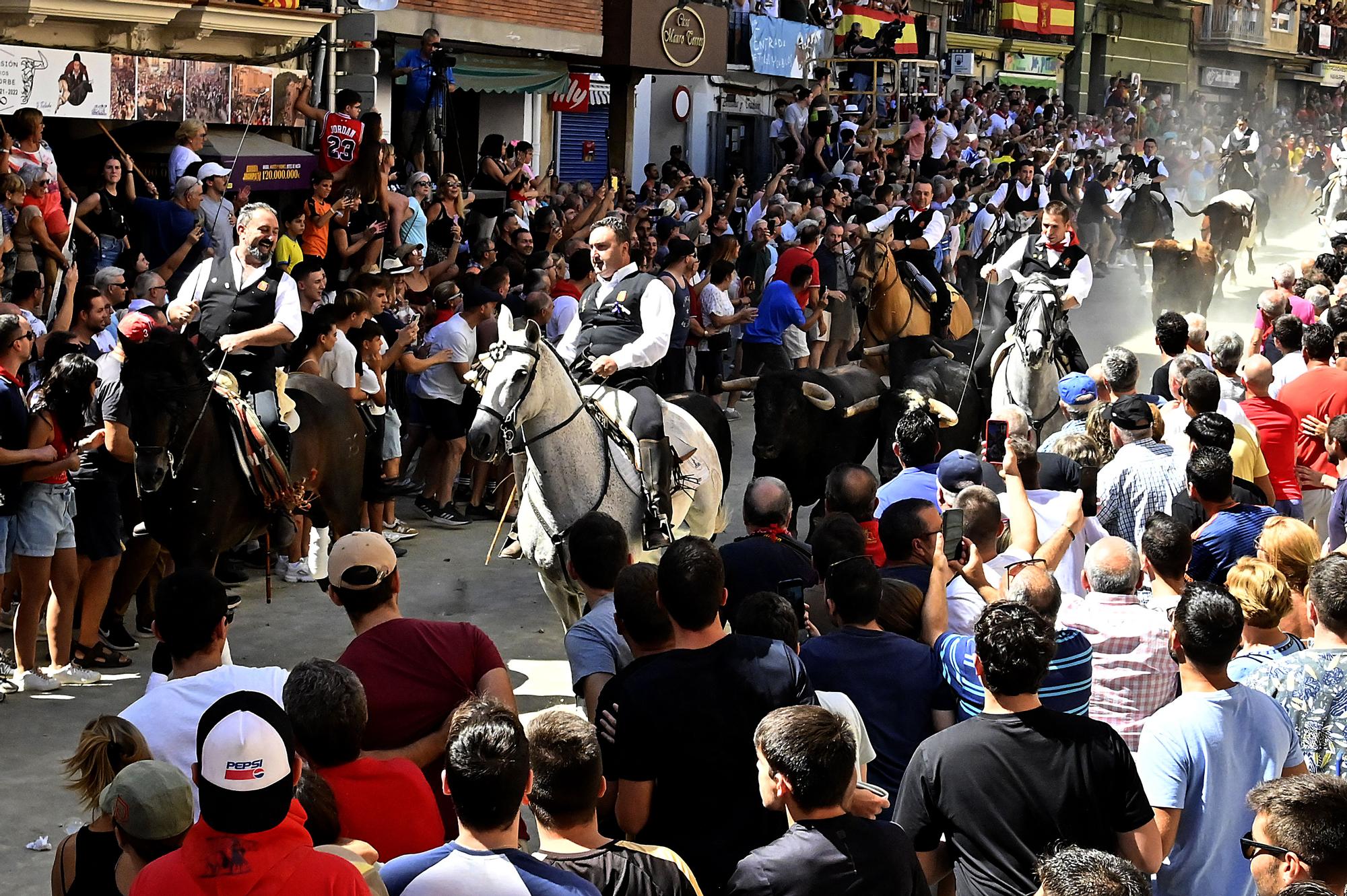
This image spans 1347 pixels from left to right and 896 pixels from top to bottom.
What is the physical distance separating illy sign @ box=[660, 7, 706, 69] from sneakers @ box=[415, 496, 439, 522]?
11.8 meters

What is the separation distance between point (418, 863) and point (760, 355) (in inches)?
437

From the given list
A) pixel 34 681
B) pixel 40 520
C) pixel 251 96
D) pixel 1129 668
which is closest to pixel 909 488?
pixel 1129 668

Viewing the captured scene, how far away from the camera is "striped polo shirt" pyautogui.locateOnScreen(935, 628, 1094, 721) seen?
14.6ft

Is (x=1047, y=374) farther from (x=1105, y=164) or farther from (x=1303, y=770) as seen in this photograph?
(x=1105, y=164)

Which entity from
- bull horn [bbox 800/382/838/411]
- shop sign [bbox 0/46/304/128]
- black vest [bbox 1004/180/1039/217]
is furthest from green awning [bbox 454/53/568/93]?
bull horn [bbox 800/382/838/411]

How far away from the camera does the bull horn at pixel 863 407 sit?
10570mm

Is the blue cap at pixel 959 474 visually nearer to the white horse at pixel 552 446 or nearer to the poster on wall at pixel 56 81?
the white horse at pixel 552 446

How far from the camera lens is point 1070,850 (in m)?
3.31

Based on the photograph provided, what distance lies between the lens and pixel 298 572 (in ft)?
34.0

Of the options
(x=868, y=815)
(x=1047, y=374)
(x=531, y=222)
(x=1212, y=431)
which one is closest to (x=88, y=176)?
(x=531, y=222)

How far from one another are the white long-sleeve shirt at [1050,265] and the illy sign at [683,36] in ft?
35.4

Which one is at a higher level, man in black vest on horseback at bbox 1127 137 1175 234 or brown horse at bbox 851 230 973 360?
man in black vest on horseback at bbox 1127 137 1175 234

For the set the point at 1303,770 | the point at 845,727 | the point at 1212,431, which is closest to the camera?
the point at 845,727

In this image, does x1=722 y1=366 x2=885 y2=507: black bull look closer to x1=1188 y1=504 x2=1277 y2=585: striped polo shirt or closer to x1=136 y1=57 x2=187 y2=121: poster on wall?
x1=1188 y1=504 x2=1277 y2=585: striped polo shirt
